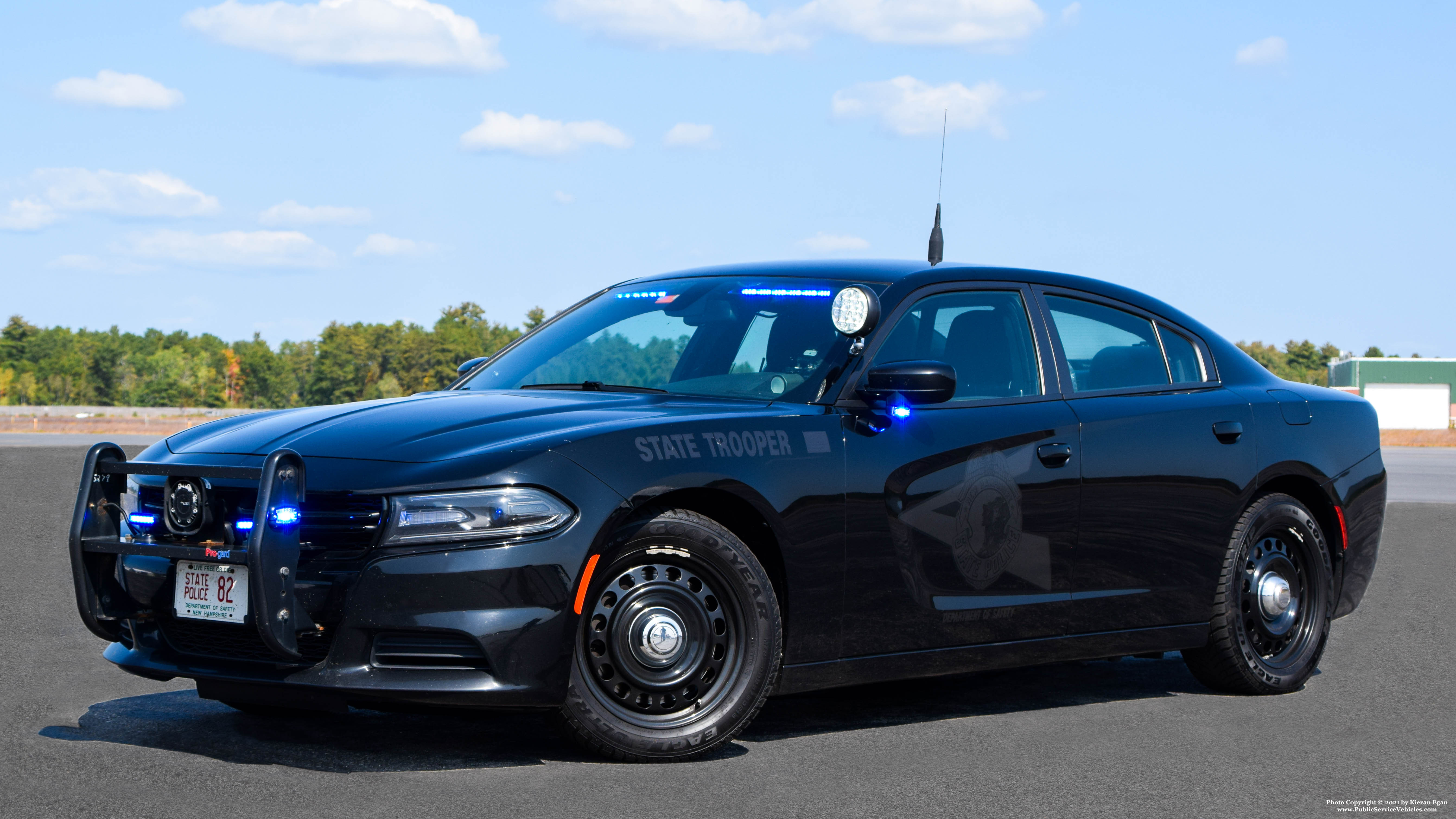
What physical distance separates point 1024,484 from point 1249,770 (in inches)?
49.8

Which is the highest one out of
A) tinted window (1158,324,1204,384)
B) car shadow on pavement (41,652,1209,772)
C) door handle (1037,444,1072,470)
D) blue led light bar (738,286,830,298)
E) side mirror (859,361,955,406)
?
blue led light bar (738,286,830,298)

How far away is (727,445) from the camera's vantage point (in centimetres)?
486

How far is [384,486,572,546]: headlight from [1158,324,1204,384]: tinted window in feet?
10.6

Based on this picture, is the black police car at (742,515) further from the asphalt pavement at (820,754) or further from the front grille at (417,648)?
the asphalt pavement at (820,754)

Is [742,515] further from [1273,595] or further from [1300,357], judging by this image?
[1300,357]

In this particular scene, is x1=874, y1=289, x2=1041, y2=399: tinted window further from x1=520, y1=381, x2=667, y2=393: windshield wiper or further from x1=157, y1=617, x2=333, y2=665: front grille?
x1=157, y1=617, x2=333, y2=665: front grille

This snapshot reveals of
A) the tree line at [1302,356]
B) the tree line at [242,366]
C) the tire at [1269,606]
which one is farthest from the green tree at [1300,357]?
the tire at [1269,606]

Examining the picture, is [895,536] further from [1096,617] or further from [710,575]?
[1096,617]

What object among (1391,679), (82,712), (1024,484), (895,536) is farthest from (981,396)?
(82,712)

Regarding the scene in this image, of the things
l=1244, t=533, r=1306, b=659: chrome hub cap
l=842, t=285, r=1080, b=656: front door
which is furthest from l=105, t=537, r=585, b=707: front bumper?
l=1244, t=533, r=1306, b=659: chrome hub cap

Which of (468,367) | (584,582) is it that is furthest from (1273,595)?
(468,367)

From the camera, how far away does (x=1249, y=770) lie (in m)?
4.86

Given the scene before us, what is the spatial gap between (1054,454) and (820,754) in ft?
4.92

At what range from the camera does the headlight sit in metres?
4.35
